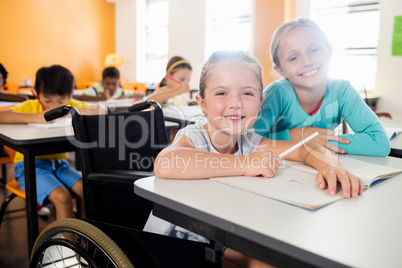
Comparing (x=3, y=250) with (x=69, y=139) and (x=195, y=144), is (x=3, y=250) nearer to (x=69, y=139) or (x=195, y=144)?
(x=69, y=139)

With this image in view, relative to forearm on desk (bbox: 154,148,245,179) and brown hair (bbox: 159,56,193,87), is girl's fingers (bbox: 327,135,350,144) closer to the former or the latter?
forearm on desk (bbox: 154,148,245,179)

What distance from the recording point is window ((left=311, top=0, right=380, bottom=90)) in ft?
15.0

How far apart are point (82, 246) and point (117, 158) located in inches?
17.3

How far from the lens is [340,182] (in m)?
0.80

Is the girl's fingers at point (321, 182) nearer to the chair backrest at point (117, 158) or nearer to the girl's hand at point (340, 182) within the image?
the girl's hand at point (340, 182)

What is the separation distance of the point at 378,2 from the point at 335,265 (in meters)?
4.71

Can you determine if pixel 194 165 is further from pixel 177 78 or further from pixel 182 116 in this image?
pixel 177 78

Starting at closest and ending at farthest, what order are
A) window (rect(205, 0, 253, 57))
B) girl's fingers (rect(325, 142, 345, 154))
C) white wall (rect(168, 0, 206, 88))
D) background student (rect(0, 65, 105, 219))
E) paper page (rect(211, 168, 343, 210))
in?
1. paper page (rect(211, 168, 343, 210))
2. girl's fingers (rect(325, 142, 345, 154))
3. background student (rect(0, 65, 105, 219))
4. window (rect(205, 0, 253, 57))
5. white wall (rect(168, 0, 206, 88))

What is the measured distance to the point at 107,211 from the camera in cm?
120

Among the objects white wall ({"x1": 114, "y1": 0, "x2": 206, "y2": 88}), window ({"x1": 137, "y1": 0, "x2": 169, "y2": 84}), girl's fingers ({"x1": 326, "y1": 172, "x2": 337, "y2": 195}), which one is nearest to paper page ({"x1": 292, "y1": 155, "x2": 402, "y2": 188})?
girl's fingers ({"x1": 326, "y1": 172, "x2": 337, "y2": 195})

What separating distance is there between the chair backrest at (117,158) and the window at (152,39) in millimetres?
5984

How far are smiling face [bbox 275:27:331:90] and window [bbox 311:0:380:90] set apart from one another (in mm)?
3475

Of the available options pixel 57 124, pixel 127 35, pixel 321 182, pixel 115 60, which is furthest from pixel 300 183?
pixel 127 35

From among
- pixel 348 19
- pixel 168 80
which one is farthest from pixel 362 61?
pixel 168 80
